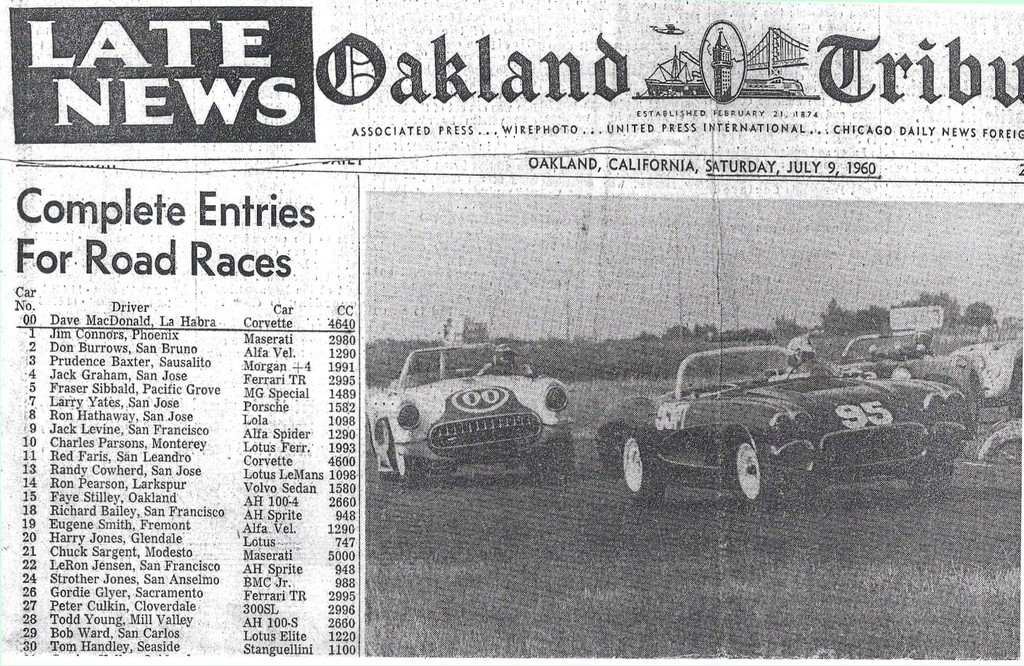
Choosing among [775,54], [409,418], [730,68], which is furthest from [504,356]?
[775,54]

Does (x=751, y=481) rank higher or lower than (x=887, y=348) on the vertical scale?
lower

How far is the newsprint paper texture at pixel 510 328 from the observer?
3387 mm

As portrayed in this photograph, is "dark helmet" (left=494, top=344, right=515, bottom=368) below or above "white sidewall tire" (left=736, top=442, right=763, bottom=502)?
above

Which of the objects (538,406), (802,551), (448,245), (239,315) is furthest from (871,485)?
(239,315)

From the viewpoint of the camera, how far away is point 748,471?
3426mm

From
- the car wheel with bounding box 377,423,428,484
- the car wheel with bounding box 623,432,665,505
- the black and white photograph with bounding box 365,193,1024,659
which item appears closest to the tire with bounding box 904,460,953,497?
the black and white photograph with bounding box 365,193,1024,659

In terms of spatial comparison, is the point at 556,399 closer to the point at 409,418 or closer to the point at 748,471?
the point at 409,418

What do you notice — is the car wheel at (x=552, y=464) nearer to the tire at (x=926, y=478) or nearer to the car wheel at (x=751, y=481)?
the car wheel at (x=751, y=481)

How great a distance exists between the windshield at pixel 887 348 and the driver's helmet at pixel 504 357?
3.14 feet

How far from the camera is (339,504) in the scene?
342cm

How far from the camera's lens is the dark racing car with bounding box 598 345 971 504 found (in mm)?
3422

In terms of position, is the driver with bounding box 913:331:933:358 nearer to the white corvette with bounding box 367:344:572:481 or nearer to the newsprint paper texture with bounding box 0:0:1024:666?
the newsprint paper texture with bounding box 0:0:1024:666

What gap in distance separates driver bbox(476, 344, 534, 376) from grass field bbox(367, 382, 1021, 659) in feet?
0.60

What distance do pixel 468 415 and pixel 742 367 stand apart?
80cm
